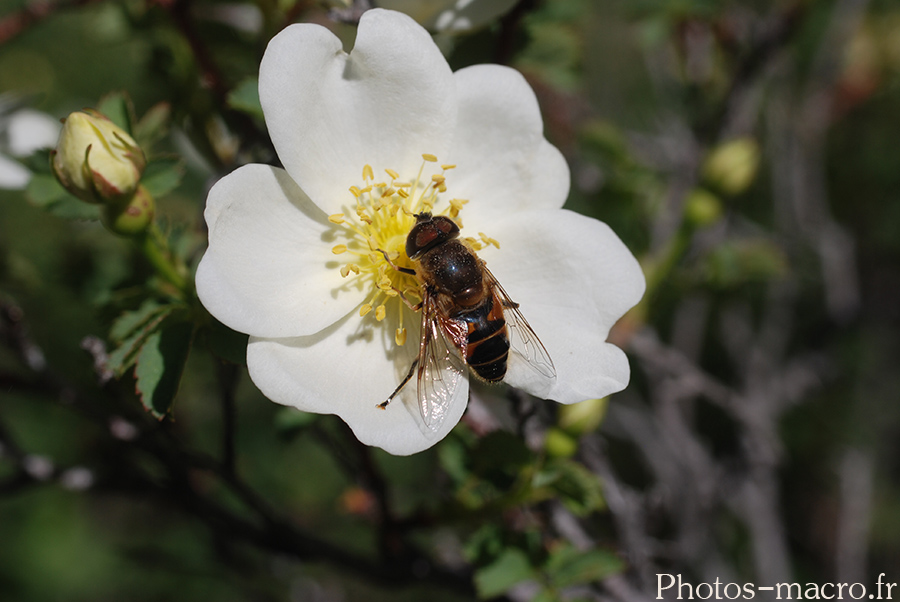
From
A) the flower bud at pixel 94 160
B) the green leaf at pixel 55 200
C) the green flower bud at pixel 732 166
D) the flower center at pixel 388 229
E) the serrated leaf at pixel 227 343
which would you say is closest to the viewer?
the flower bud at pixel 94 160

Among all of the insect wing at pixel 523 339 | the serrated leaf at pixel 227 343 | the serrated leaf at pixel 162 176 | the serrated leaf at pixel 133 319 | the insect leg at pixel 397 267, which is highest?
the serrated leaf at pixel 162 176

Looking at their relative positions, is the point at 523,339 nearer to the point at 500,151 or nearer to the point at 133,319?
the point at 500,151

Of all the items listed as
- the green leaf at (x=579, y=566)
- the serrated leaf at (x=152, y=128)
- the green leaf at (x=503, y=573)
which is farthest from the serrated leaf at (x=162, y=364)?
the green leaf at (x=579, y=566)

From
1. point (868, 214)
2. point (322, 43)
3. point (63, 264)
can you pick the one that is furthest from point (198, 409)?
point (868, 214)

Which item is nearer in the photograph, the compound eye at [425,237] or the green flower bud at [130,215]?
the green flower bud at [130,215]

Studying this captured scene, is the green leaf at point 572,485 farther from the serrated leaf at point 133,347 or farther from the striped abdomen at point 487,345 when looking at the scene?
the serrated leaf at point 133,347
